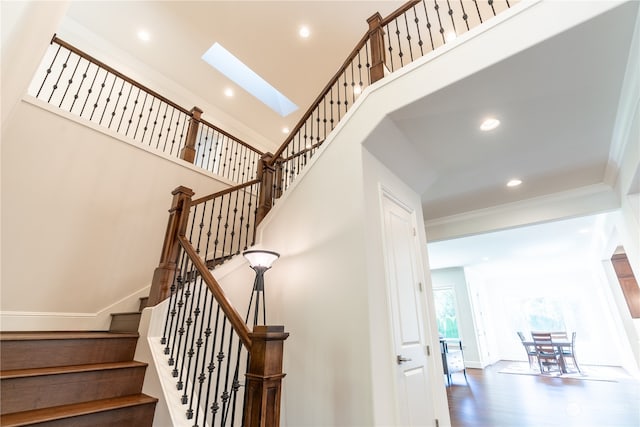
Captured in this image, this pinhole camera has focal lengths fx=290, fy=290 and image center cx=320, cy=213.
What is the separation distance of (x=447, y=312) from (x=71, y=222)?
9236 millimetres

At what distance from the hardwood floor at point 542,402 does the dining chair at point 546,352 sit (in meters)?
0.79

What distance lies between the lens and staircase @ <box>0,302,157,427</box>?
165cm

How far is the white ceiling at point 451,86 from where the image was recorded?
1.95 m

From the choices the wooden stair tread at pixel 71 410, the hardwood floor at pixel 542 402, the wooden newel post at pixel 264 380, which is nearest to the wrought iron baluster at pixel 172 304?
the wooden stair tread at pixel 71 410

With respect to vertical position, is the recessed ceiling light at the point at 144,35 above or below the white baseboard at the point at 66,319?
above

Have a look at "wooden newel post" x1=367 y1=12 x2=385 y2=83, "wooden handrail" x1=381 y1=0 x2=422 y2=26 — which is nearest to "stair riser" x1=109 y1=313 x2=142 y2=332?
"wooden newel post" x1=367 y1=12 x2=385 y2=83

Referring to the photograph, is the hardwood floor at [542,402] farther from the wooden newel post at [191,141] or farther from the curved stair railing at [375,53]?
the wooden newel post at [191,141]

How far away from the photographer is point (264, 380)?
53.4 inches

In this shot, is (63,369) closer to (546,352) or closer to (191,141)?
(191,141)

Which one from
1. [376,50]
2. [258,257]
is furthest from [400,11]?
[258,257]

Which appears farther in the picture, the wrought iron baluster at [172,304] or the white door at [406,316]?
the wrought iron baluster at [172,304]

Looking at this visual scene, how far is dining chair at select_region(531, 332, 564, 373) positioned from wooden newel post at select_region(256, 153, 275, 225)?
7456 mm

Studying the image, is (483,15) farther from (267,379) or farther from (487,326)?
(487,326)

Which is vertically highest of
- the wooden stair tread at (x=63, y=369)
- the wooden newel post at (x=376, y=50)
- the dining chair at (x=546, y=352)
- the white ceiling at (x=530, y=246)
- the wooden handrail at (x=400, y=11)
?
the wooden handrail at (x=400, y=11)
